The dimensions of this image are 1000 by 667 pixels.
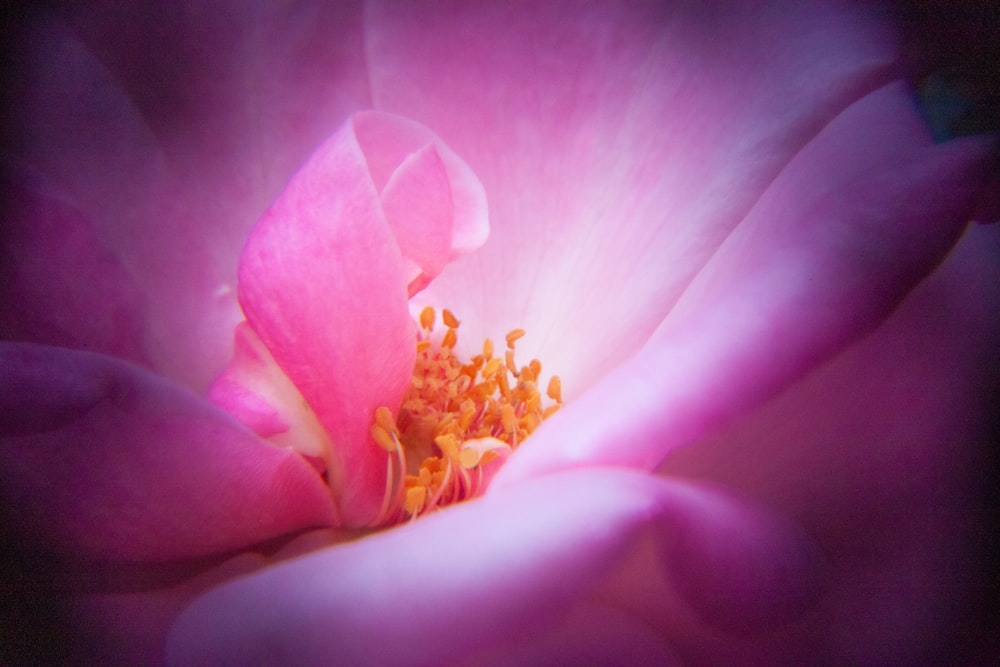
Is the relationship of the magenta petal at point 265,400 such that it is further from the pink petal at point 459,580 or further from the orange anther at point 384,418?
the pink petal at point 459,580

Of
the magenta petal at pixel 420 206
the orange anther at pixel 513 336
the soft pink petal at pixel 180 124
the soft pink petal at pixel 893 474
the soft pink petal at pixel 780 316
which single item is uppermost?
the soft pink petal at pixel 180 124

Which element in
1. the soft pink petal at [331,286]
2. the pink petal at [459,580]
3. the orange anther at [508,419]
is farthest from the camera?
the orange anther at [508,419]

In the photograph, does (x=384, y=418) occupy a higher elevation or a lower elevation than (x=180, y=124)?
lower

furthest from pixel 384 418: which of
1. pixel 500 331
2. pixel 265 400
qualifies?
pixel 500 331

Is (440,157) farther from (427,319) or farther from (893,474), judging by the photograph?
(893,474)

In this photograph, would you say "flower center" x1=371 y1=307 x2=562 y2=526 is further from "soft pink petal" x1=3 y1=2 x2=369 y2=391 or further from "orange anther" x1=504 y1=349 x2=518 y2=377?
"soft pink petal" x1=3 y1=2 x2=369 y2=391

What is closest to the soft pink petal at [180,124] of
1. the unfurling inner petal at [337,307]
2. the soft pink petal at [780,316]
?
the unfurling inner petal at [337,307]

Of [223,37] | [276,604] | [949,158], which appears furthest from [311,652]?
[223,37]

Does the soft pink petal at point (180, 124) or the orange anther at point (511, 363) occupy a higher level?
the soft pink petal at point (180, 124)
